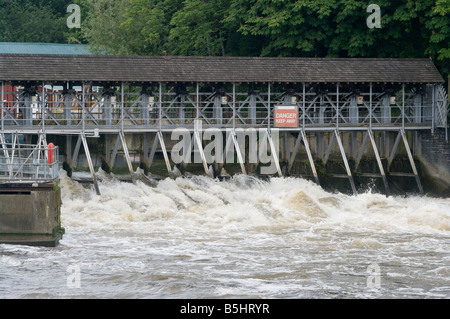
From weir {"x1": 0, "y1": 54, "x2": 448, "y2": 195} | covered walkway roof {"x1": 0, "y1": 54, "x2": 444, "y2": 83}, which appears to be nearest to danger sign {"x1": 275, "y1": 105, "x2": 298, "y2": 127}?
weir {"x1": 0, "y1": 54, "x2": 448, "y2": 195}

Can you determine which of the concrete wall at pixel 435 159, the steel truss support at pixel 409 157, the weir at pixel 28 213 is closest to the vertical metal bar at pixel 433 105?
the concrete wall at pixel 435 159

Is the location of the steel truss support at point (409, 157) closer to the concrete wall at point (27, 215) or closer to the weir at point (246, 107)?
the weir at point (246, 107)

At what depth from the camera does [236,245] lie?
1019 inches

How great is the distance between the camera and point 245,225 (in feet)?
97.6

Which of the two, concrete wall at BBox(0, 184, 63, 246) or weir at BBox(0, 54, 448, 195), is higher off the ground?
weir at BBox(0, 54, 448, 195)

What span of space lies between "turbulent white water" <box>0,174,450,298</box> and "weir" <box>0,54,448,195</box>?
7.92 ft

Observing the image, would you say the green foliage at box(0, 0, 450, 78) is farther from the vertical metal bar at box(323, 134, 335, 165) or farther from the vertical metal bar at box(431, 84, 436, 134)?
the vertical metal bar at box(323, 134, 335, 165)

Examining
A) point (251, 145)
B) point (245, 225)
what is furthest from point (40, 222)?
point (251, 145)

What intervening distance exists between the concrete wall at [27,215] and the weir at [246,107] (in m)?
10.1

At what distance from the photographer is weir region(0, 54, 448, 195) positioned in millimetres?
36219

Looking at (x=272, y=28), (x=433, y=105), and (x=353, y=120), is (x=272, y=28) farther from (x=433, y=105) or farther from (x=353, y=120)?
(x=433, y=105)

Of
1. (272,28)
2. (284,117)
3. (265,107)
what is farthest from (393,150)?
(272,28)

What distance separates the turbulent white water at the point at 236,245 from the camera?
2042 cm

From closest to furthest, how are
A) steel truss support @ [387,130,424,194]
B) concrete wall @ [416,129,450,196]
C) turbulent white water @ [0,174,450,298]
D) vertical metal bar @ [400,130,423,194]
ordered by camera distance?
turbulent white water @ [0,174,450,298] < vertical metal bar @ [400,130,423,194] < steel truss support @ [387,130,424,194] < concrete wall @ [416,129,450,196]
